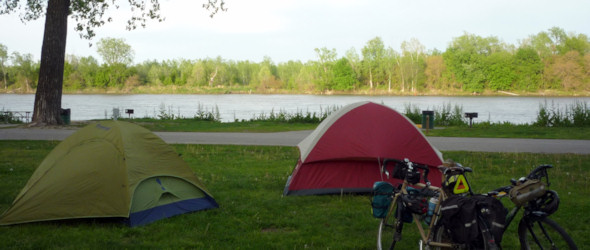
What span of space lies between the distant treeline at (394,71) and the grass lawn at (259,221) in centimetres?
8474

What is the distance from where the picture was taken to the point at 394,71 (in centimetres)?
10331

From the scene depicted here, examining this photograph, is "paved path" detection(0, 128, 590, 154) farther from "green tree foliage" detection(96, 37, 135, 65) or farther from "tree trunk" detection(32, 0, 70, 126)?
"green tree foliage" detection(96, 37, 135, 65)

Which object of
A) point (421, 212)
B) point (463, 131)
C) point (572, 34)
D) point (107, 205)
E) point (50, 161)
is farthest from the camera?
point (572, 34)

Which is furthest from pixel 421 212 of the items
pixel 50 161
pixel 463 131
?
pixel 463 131

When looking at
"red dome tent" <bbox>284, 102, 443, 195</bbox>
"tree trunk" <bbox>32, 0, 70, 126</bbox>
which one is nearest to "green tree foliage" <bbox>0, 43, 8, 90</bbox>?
"tree trunk" <bbox>32, 0, 70, 126</bbox>

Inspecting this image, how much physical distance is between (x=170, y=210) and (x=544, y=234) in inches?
191

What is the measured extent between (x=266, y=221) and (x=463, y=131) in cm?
1578

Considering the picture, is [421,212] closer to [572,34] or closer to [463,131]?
[463,131]

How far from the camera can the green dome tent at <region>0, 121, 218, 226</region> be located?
6785mm

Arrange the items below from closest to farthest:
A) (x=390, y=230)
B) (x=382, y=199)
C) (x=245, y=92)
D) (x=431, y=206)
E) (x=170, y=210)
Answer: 1. (x=431, y=206)
2. (x=382, y=199)
3. (x=390, y=230)
4. (x=170, y=210)
5. (x=245, y=92)

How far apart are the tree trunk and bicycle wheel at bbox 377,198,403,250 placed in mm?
19177

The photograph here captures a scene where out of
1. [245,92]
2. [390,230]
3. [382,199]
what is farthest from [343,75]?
[382,199]

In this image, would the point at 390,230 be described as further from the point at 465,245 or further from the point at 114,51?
the point at 114,51

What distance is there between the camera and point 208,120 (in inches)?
1110
